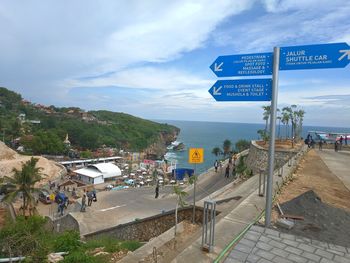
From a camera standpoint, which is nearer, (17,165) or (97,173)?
(97,173)

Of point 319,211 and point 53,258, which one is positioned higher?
point 319,211

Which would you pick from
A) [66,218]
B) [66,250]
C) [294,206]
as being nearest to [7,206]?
[66,218]

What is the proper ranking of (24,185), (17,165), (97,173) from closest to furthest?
(24,185) < (97,173) < (17,165)

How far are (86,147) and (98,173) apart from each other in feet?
117

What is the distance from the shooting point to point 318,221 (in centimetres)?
482

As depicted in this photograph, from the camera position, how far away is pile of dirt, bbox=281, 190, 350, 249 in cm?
425

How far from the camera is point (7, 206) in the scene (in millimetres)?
21172

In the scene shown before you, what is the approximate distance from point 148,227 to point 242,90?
4998 mm

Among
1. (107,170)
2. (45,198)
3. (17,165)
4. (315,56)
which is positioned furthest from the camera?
(107,170)

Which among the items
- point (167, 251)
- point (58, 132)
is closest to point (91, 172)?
point (58, 132)

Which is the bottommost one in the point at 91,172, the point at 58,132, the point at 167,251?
the point at 91,172

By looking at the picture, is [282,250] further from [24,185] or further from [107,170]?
[107,170]

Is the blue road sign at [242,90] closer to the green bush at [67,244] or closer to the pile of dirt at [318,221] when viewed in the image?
the pile of dirt at [318,221]

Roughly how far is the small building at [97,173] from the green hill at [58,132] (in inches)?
776
